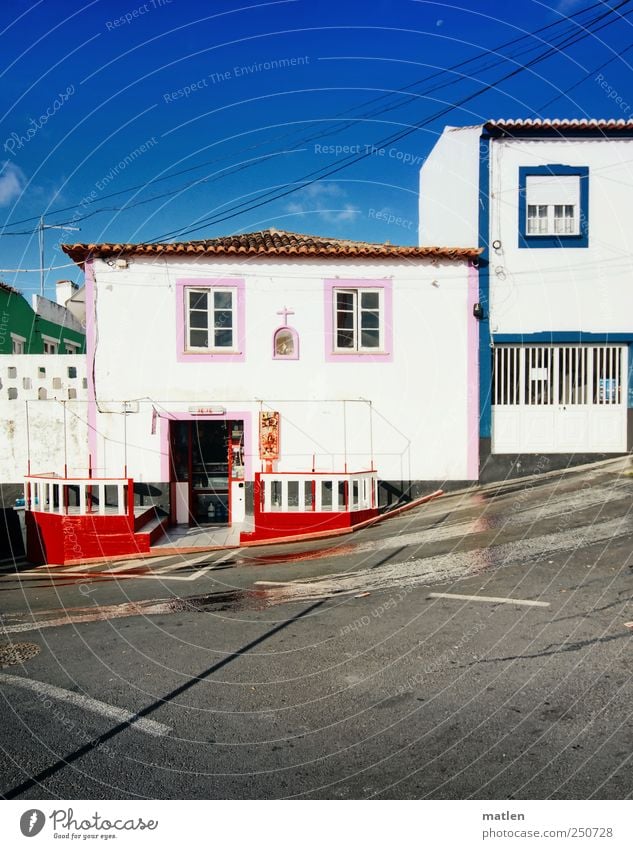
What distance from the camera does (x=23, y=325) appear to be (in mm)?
19875

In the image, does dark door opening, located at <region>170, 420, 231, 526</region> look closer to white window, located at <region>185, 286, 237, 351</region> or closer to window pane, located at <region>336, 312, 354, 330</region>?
white window, located at <region>185, 286, 237, 351</region>

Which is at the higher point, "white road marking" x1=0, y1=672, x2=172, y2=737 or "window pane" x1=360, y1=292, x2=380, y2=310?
"window pane" x1=360, y1=292, x2=380, y2=310

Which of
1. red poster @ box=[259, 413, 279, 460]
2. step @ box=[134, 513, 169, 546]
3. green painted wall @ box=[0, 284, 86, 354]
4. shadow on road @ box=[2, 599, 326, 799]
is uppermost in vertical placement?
green painted wall @ box=[0, 284, 86, 354]

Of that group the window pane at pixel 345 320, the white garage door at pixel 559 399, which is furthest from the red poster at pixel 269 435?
the white garage door at pixel 559 399

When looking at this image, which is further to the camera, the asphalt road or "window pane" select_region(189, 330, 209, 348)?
"window pane" select_region(189, 330, 209, 348)

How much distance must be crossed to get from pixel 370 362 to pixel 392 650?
8.85 meters

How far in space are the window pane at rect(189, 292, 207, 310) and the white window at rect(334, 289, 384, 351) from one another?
279 centimetres

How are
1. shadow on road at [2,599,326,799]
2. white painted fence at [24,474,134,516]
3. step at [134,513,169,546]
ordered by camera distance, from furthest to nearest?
step at [134,513,169,546] < white painted fence at [24,474,134,516] < shadow on road at [2,599,326,799]

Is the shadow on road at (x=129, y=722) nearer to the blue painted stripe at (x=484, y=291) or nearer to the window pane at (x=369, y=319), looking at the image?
the window pane at (x=369, y=319)

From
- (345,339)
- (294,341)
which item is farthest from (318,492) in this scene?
(345,339)

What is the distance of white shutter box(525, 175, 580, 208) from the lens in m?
14.1

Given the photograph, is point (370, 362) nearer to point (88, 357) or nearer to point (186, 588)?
point (88, 357)

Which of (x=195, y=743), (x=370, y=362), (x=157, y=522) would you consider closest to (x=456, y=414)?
(x=370, y=362)

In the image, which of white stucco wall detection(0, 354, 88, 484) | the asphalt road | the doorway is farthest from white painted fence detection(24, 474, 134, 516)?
the asphalt road
